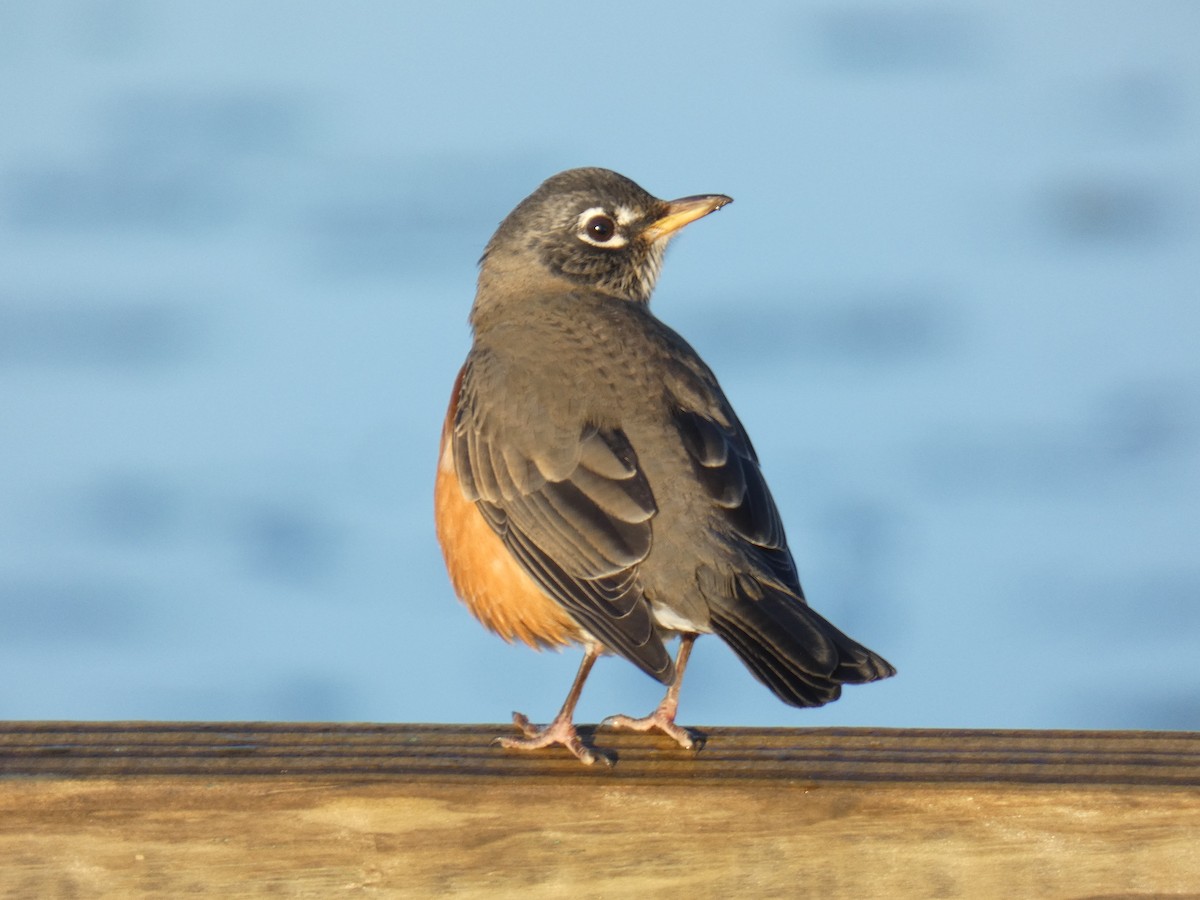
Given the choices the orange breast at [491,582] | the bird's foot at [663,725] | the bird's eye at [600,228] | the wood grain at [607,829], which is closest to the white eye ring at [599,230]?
the bird's eye at [600,228]

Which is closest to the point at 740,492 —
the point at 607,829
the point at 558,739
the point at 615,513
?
the point at 615,513

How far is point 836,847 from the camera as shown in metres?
2.76

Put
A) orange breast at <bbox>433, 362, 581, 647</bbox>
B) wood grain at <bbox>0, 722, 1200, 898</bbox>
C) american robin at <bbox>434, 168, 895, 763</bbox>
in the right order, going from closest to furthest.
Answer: wood grain at <bbox>0, 722, 1200, 898</bbox> → american robin at <bbox>434, 168, 895, 763</bbox> → orange breast at <bbox>433, 362, 581, 647</bbox>

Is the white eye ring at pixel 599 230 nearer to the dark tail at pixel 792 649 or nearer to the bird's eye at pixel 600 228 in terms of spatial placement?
the bird's eye at pixel 600 228

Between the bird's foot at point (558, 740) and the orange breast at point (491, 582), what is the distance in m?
0.78

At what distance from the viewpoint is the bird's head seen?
5.40m

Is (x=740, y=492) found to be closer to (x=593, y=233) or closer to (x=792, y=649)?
(x=792, y=649)

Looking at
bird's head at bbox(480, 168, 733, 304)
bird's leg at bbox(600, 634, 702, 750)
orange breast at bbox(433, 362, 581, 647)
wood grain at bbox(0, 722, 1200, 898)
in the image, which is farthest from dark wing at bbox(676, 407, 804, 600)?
bird's head at bbox(480, 168, 733, 304)

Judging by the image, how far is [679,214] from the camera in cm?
533

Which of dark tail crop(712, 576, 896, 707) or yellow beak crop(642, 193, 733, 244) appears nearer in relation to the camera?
dark tail crop(712, 576, 896, 707)

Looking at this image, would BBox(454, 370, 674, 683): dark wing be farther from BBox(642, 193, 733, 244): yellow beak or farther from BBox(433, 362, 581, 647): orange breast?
BBox(642, 193, 733, 244): yellow beak

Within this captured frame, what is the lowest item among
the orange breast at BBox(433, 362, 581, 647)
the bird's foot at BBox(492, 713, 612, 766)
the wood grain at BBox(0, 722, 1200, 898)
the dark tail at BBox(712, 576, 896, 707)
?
the wood grain at BBox(0, 722, 1200, 898)

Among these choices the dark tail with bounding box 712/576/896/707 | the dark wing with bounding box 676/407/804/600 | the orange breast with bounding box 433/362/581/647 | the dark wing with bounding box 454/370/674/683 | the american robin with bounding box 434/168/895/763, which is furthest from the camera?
the orange breast with bounding box 433/362/581/647

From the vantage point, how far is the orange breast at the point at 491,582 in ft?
13.6
